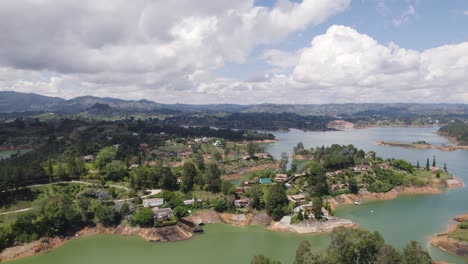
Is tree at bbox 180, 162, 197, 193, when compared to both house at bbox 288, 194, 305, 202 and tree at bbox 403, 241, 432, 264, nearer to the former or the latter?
house at bbox 288, 194, 305, 202

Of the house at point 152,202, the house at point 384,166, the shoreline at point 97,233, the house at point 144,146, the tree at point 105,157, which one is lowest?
the shoreline at point 97,233

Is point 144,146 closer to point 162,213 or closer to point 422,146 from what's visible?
point 162,213

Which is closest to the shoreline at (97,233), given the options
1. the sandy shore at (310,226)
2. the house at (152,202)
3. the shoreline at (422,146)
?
the house at (152,202)

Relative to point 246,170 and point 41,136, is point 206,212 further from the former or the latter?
point 41,136

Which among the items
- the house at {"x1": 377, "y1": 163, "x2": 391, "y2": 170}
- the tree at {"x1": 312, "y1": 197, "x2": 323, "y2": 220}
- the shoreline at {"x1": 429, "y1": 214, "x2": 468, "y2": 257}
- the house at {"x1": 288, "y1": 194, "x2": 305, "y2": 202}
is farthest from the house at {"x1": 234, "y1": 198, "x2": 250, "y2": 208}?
the house at {"x1": 377, "y1": 163, "x2": 391, "y2": 170}

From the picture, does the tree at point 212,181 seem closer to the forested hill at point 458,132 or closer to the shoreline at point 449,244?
the shoreline at point 449,244

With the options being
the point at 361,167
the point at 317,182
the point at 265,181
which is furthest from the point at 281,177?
the point at 361,167
